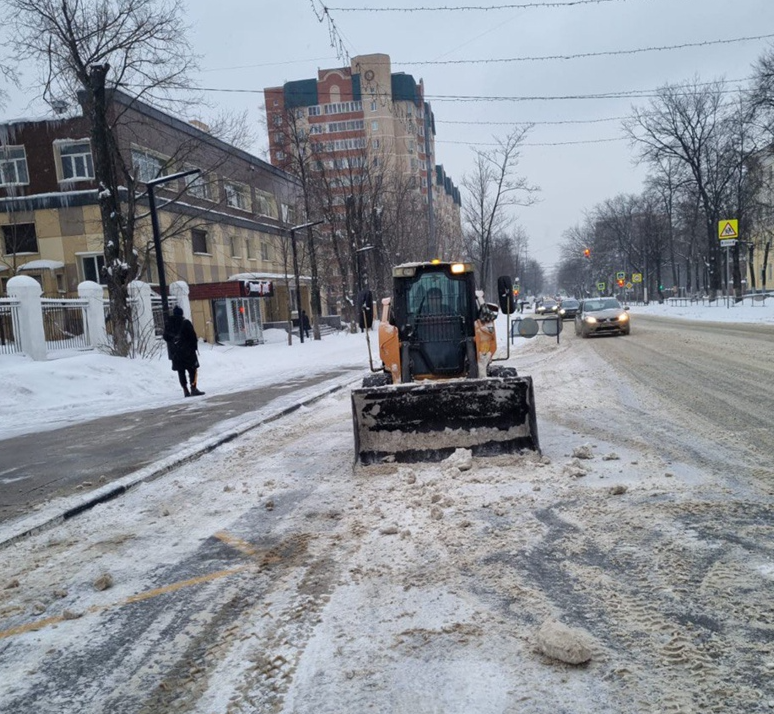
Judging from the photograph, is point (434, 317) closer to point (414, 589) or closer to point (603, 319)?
point (414, 589)

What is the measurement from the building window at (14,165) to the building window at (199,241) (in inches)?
343

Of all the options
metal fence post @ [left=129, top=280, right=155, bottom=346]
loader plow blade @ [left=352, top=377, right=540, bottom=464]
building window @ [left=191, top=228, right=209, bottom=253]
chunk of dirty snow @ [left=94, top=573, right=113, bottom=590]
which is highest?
building window @ [left=191, top=228, right=209, bottom=253]

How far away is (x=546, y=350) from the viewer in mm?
21016

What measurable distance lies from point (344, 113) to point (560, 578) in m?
104

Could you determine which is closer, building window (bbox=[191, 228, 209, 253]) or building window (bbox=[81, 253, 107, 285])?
building window (bbox=[81, 253, 107, 285])

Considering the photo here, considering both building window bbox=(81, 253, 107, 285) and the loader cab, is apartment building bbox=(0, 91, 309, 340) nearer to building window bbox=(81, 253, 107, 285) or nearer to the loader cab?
building window bbox=(81, 253, 107, 285)

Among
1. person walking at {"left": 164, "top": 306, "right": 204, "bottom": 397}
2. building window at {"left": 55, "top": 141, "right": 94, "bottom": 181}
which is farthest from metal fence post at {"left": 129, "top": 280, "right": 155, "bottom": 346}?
building window at {"left": 55, "top": 141, "right": 94, "bottom": 181}

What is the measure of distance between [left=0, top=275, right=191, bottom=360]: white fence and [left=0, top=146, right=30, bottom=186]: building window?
13.5 metres

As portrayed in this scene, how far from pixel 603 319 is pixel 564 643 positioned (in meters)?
23.2

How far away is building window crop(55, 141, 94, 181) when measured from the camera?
32438mm

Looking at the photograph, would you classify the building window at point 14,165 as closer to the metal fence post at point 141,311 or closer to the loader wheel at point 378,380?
the metal fence post at point 141,311

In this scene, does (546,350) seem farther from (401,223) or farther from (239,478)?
(401,223)

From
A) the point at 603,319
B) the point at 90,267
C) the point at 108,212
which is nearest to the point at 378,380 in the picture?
the point at 108,212

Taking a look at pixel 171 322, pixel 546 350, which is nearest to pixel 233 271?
pixel 546 350
